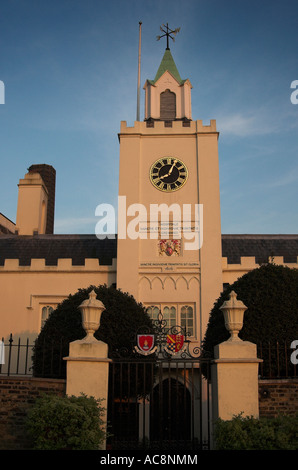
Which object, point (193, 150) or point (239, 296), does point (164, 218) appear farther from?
point (239, 296)

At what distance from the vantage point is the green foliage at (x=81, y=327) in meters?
16.2

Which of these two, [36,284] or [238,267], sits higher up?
[238,267]

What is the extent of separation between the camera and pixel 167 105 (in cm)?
2655

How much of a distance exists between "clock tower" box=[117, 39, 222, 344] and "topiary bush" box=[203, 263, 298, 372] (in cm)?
657

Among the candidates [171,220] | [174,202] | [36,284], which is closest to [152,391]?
[171,220]

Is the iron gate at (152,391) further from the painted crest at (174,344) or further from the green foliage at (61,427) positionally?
the green foliage at (61,427)

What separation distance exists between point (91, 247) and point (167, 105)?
918cm

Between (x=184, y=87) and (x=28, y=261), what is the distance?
1315 centimetres

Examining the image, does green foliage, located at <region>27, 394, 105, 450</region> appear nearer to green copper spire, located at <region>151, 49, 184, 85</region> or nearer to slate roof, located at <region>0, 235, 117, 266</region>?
slate roof, located at <region>0, 235, 117, 266</region>

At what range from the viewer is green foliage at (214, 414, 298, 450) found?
9.05 m

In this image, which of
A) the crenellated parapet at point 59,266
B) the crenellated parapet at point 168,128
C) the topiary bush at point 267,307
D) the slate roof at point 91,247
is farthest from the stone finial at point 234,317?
the crenellated parapet at point 168,128

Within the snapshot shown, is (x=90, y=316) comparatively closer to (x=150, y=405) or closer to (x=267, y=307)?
(x=150, y=405)

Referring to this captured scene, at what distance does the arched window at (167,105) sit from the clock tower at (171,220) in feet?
2.89

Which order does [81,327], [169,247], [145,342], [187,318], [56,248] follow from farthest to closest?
[56,248] → [169,247] → [187,318] → [81,327] → [145,342]
